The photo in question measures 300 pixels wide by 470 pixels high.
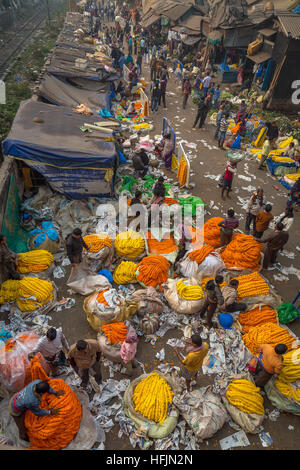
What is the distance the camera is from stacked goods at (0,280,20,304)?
5477mm

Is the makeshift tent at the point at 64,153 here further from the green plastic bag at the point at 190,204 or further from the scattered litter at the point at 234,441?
the scattered litter at the point at 234,441

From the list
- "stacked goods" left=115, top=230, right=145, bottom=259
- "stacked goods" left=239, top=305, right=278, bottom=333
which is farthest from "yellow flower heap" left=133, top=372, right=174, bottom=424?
"stacked goods" left=115, top=230, right=145, bottom=259

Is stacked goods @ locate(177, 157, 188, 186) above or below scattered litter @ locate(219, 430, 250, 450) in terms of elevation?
above

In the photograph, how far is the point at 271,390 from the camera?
4.62 metres

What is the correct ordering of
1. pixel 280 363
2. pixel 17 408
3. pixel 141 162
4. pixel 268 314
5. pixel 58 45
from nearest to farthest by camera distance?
pixel 17 408
pixel 280 363
pixel 268 314
pixel 141 162
pixel 58 45

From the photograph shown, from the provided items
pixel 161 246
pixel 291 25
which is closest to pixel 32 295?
pixel 161 246

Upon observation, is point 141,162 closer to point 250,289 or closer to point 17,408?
point 250,289

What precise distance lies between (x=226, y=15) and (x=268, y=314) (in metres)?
18.2

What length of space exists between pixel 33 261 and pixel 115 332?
2448 mm

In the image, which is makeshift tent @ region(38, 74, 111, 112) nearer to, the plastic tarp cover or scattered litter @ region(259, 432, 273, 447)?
the plastic tarp cover

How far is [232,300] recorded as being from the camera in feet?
18.0

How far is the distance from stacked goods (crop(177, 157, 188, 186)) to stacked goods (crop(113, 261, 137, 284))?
3.90 m
